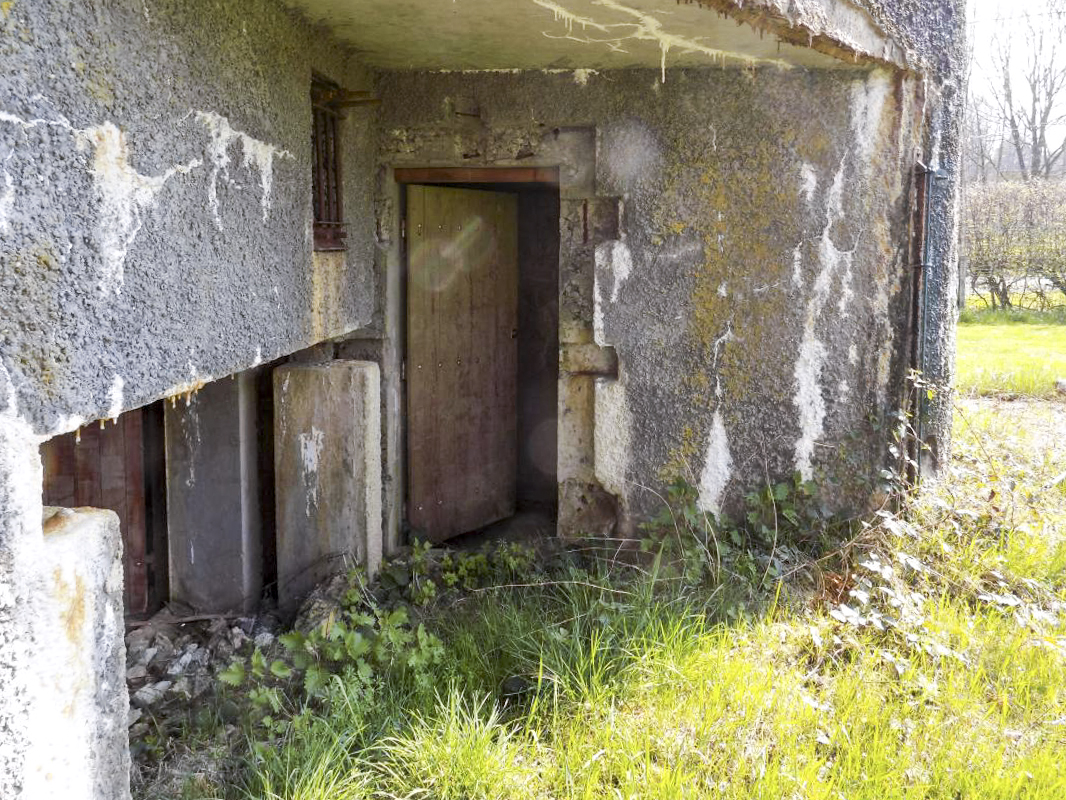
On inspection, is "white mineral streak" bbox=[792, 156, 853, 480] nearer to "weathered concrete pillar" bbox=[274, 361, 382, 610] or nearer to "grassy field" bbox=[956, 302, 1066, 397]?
"weathered concrete pillar" bbox=[274, 361, 382, 610]

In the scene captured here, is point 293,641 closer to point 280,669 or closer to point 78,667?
point 280,669

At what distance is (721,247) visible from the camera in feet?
14.4

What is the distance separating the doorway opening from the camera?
518 centimetres

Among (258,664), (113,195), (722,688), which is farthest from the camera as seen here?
(258,664)

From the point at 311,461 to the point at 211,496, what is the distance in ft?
1.47

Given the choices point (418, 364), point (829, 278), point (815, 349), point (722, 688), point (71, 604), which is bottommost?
point (722, 688)

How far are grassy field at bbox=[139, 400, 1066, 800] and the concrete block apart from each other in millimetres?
728

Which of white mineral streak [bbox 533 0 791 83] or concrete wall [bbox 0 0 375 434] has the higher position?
white mineral streak [bbox 533 0 791 83]

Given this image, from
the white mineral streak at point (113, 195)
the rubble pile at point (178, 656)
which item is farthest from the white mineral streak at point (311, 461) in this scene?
the white mineral streak at point (113, 195)

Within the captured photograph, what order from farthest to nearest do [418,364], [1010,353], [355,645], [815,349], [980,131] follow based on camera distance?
1. [980,131]
2. [1010,353]
3. [418,364]
4. [815,349]
5. [355,645]

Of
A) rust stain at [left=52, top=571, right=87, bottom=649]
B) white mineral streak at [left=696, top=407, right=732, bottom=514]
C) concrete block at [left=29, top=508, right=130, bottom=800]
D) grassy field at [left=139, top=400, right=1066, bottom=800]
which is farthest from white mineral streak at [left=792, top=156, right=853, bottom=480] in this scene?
rust stain at [left=52, top=571, right=87, bottom=649]

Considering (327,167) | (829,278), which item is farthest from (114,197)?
(829,278)

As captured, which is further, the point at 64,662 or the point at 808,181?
the point at 808,181

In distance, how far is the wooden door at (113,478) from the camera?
3.92 m
